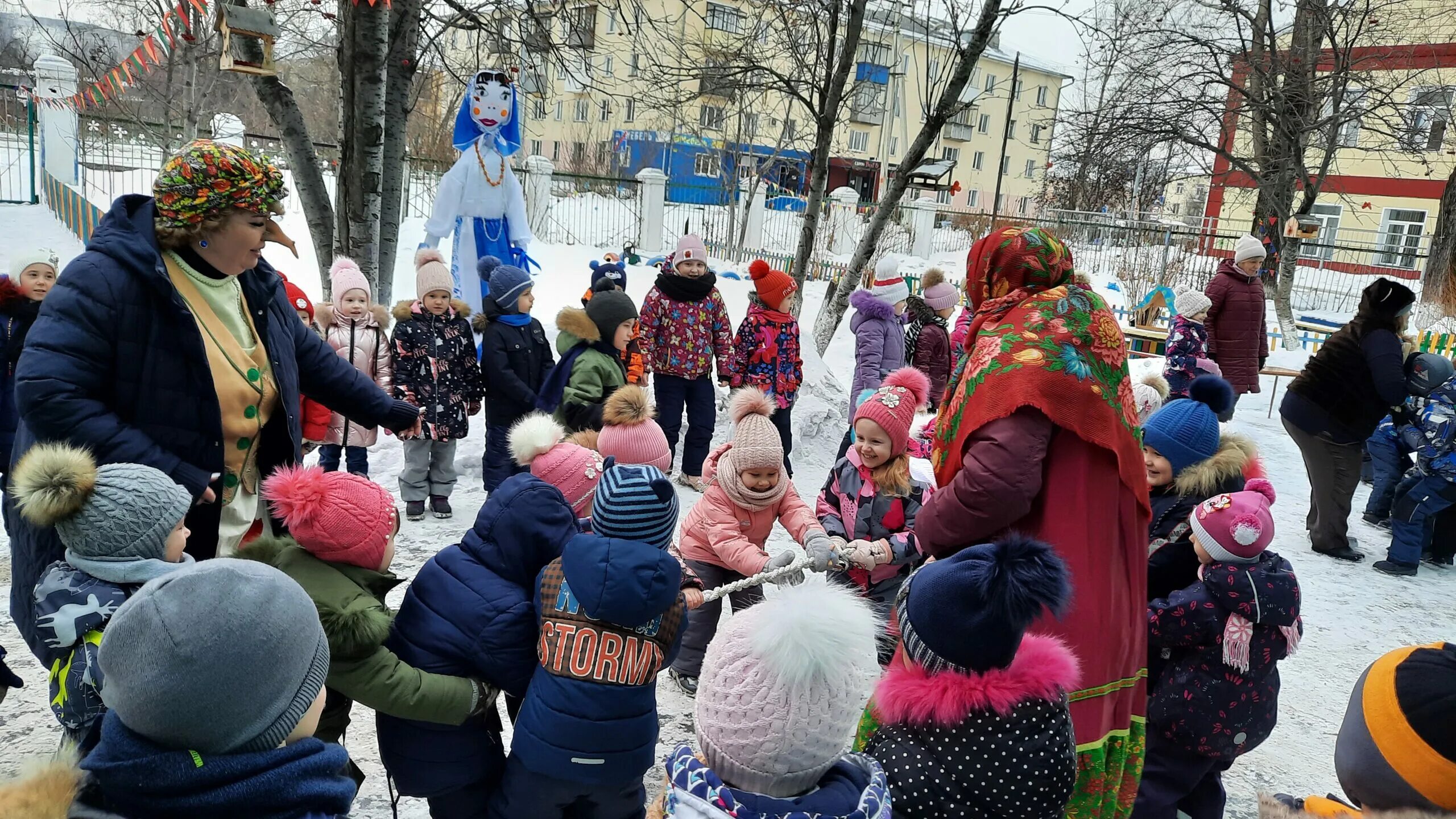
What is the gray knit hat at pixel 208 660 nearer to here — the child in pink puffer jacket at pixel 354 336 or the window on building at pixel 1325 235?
the child in pink puffer jacket at pixel 354 336

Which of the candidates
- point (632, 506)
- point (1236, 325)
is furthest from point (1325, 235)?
point (632, 506)

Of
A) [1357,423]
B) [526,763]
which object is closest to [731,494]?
[526,763]

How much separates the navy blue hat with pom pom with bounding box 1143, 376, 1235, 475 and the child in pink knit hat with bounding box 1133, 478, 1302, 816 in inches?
14.1

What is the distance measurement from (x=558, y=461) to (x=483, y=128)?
229 inches

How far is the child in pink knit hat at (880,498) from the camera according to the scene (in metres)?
3.57

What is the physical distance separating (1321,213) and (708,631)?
3882 centimetres

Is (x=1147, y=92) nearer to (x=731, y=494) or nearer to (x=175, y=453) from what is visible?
(x=731, y=494)

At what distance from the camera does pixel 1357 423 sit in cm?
597

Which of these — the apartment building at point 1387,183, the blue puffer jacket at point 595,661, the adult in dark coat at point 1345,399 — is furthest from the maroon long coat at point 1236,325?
the apartment building at point 1387,183

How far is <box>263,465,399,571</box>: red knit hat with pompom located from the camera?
2236 millimetres

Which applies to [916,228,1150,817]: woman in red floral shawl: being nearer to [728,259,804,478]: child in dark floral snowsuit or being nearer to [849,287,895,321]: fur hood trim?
[728,259,804,478]: child in dark floral snowsuit

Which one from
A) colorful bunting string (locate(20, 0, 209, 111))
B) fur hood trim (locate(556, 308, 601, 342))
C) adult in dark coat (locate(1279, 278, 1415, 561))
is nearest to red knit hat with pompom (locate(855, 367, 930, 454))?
fur hood trim (locate(556, 308, 601, 342))

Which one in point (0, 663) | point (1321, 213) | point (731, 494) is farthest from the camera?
point (1321, 213)

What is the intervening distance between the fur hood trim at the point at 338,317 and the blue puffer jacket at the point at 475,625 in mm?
3574
